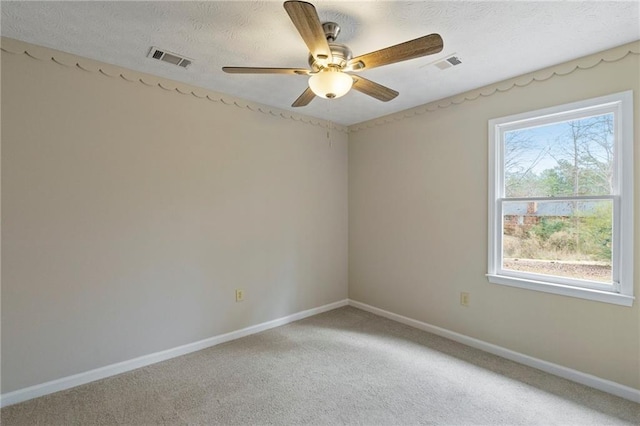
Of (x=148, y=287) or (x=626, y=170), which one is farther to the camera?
(x=148, y=287)

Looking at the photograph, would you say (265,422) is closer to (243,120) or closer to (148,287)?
(148,287)

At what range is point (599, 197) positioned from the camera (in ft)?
7.79

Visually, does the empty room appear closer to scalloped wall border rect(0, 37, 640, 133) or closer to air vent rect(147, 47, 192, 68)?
scalloped wall border rect(0, 37, 640, 133)

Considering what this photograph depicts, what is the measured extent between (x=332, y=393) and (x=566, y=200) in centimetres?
238

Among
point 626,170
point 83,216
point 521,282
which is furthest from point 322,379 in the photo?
point 626,170

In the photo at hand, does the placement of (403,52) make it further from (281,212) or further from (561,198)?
(281,212)

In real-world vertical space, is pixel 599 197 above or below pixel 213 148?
below

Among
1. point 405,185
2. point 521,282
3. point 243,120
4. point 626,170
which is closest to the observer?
point 626,170

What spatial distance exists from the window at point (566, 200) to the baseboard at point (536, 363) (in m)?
0.60

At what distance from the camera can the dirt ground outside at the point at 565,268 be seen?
2402 mm

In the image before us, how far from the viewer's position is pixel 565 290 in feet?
8.22

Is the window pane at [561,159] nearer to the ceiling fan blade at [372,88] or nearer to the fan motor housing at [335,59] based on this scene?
the ceiling fan blade at [372,88]

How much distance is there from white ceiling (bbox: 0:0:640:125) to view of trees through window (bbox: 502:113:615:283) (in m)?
0.60

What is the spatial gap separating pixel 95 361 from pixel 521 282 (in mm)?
3555
